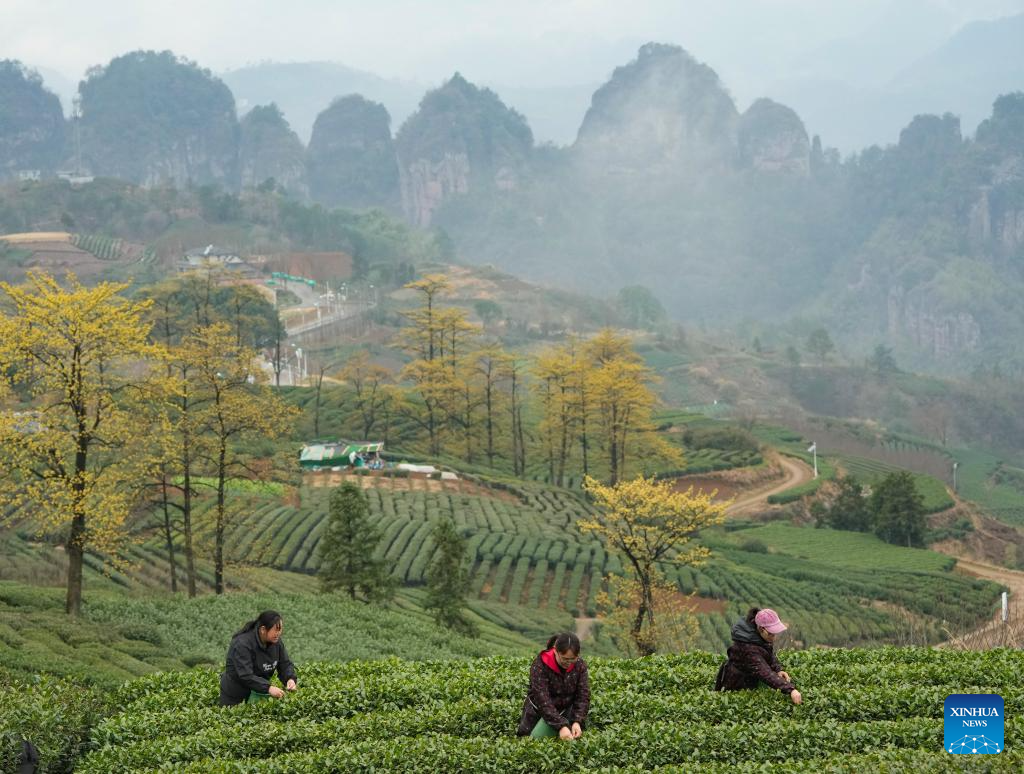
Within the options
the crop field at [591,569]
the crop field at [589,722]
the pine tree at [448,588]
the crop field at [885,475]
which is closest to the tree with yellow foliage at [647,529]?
the pine tree at [448,588]

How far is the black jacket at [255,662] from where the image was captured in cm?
1145

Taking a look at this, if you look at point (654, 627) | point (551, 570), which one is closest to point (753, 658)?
point (654, 627)

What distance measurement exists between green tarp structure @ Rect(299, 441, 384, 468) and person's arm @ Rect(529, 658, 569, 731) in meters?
48.9

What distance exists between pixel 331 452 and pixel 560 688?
50.4 metres

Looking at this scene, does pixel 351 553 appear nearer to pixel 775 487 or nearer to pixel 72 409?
pixel 72 409

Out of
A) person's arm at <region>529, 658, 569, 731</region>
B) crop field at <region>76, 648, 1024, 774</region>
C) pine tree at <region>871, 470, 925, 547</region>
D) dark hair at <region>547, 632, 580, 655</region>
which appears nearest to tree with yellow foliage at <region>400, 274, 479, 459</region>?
pine tree at <region>871, 470, 925, 547</region>

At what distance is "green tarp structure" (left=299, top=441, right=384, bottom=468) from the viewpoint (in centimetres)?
5834

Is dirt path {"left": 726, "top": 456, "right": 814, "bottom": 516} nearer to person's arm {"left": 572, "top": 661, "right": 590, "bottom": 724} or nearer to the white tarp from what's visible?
the white tarp

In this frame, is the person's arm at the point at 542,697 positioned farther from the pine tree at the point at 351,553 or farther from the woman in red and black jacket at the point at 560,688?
the pine tree at the point at 351,553

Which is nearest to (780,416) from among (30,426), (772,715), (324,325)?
(324,325)

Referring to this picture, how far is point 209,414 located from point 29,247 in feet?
362

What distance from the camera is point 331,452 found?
195 feet

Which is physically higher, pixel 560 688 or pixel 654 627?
pixel 560 688

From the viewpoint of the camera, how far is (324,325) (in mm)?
113062
